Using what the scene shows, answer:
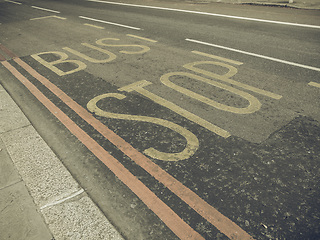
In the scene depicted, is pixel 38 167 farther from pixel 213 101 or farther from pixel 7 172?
pixel 213 101

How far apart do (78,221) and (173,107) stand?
249 centimetres

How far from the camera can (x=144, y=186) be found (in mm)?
2963

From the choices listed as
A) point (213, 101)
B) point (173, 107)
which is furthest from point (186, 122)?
point (213, 101)

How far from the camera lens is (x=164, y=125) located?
3.98 meters

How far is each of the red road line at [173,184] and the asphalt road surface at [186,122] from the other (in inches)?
0.5

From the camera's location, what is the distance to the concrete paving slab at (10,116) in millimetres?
4129

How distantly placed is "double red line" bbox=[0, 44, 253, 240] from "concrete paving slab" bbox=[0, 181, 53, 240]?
950 mm

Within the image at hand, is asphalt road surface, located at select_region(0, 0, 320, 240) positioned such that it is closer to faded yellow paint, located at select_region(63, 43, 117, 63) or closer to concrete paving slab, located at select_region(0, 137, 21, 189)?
faded yellow paint, located at select_region(63, 43, 117, 63)

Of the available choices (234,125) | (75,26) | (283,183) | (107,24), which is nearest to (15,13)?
(75,26)

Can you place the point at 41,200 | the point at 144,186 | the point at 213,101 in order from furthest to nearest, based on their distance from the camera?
1. the point at 213,101
2. the point at 144,186
3. the point at 41,200

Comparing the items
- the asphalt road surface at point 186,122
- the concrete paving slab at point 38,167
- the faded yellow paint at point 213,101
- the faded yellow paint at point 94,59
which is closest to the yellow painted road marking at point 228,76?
the asphalt road surface at point 186,122

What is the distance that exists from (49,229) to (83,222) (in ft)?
1.04

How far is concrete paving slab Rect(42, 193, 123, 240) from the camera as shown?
243cm

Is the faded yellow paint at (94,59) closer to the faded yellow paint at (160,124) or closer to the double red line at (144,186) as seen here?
the faded yellow paint at (160,124)
